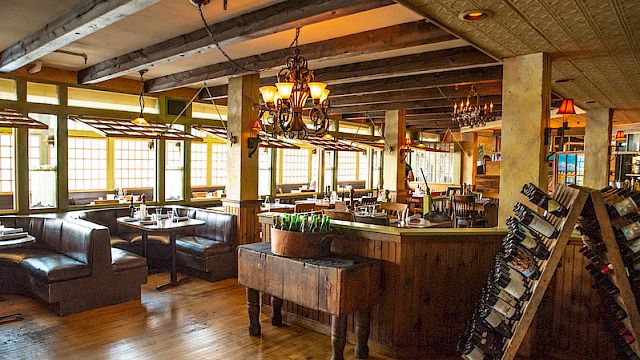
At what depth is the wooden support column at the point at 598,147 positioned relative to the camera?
25.9 ft

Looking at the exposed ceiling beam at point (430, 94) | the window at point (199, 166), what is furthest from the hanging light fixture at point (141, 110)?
the exposed ceiling beam at point (430, 94)

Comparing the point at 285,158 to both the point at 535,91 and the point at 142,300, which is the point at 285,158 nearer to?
the point at 142,300

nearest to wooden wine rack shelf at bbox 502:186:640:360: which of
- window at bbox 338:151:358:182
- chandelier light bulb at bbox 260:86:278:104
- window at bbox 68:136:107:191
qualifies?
chandelier light bulb at bbox 260:86:278:104

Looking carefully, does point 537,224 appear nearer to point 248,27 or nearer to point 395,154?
point 248,27

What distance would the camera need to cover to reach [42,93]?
7.16 meters

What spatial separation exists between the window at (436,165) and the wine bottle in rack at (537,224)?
1383 centimetres

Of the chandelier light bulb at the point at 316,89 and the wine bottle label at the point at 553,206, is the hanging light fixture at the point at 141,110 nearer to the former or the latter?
the chandelier light bulb at the point at 316,89

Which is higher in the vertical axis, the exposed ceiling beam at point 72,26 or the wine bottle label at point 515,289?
the exposed ceiling beam at point 72,26

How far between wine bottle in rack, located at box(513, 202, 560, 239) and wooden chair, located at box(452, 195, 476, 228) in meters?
4.85

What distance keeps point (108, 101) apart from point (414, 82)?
17.4 ft

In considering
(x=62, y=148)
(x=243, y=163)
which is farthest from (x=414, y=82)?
(x=62, y=148)

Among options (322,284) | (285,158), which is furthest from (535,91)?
(285,158)

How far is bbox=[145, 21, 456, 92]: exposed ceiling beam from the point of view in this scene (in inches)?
178

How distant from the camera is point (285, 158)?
41.2ft
